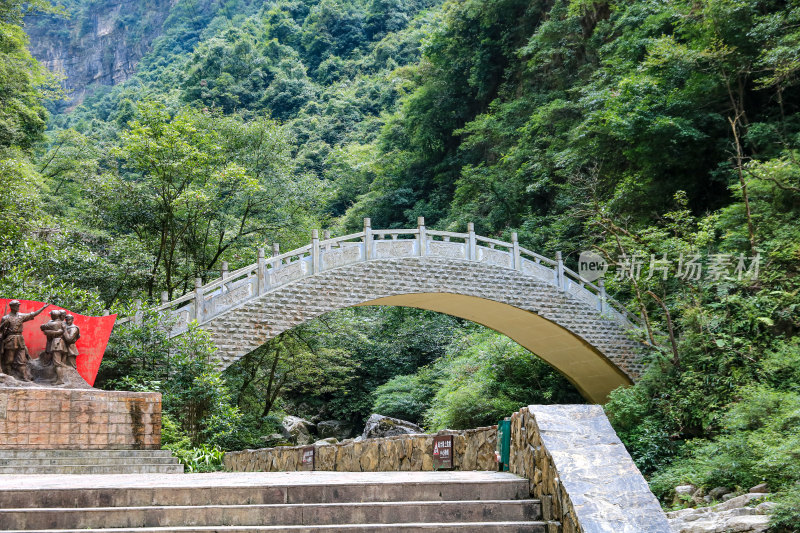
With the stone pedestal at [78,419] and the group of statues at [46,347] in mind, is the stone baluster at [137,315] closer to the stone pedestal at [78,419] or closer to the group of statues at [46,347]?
the group of statues at [46,347]

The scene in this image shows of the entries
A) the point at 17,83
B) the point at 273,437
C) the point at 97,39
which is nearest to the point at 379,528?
the point at 273,437

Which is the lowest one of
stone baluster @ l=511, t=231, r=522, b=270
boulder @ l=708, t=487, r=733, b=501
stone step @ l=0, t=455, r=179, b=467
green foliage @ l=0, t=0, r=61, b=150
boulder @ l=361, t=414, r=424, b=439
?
boulder @ l=708, t=487, r=733, b=501

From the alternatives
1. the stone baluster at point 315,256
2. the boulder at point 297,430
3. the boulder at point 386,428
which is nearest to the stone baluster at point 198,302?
the stone baluster at point 315,256

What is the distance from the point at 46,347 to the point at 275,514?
7.35 meters

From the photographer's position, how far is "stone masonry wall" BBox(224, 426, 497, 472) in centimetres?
632

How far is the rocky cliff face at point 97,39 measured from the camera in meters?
62.9

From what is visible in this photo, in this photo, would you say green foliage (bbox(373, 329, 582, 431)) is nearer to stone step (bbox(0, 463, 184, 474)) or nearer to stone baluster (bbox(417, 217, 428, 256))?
stone baluster (bbox(417, 217, 428, 256))

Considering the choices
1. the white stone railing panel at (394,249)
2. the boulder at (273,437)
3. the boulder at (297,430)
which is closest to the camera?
the white stone railing panel at (394,249)

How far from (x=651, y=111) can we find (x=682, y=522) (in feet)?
34.9

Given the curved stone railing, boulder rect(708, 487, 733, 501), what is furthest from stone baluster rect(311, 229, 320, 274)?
boulder rect(708, 487, 733, 501)

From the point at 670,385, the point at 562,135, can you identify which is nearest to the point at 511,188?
the point at 562,135

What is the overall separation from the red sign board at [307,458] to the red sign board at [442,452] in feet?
8.10

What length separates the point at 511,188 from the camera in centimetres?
2255

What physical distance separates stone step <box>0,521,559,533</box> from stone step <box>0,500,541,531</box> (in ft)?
0.32
